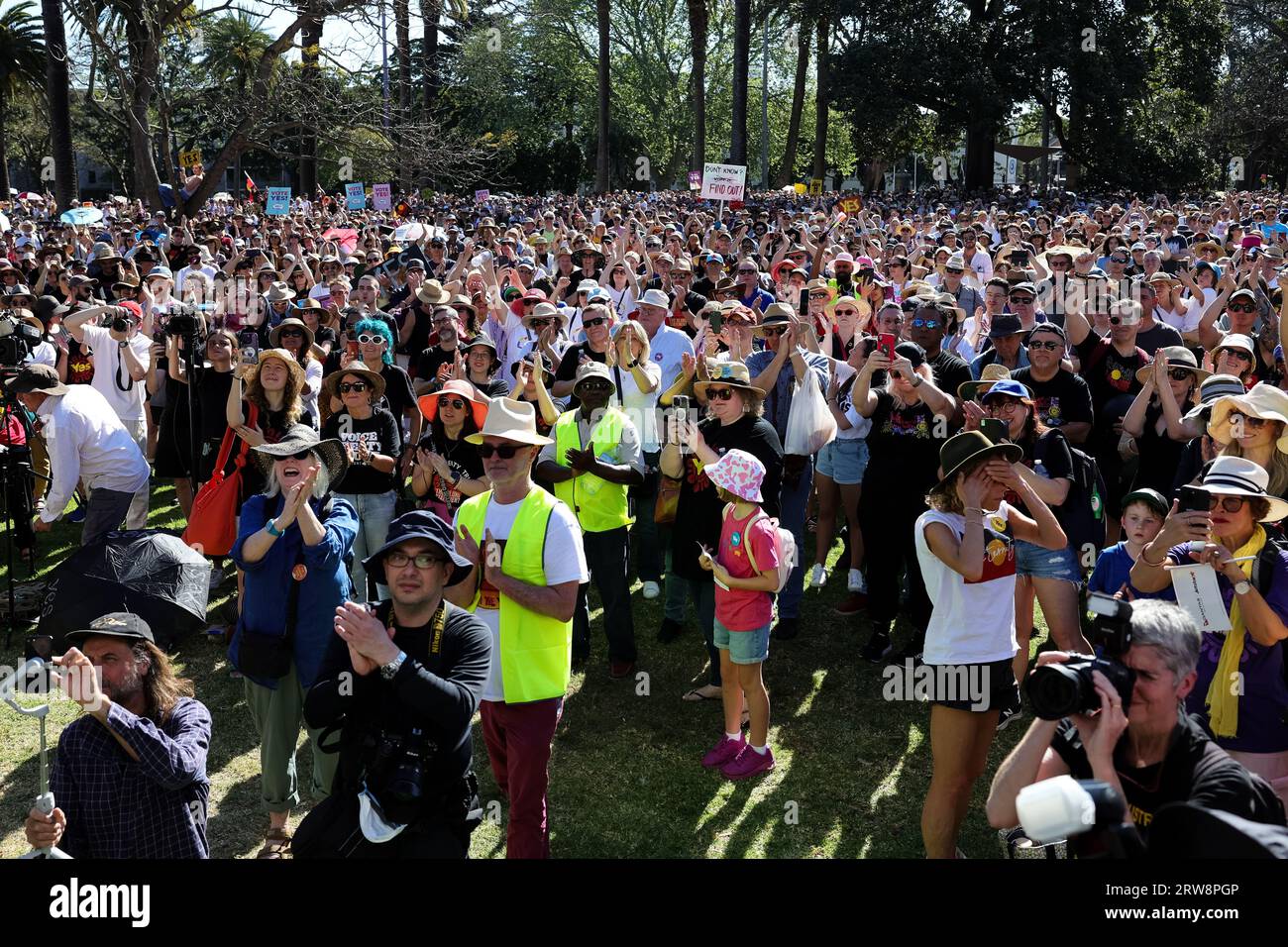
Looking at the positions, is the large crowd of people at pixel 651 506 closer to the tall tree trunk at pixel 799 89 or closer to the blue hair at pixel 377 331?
the blue hair at pixel 377 331

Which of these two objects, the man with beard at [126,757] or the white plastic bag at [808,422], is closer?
the man with beard at [126,757]

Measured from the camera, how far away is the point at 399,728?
337cm

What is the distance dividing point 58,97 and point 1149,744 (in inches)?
929

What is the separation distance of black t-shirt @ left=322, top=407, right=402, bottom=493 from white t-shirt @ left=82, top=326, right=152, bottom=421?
2.32 meters

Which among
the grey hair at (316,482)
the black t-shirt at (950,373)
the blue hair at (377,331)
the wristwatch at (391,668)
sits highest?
the blue hair at (377,331)

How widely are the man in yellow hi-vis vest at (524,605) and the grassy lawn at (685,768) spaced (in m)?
0.74

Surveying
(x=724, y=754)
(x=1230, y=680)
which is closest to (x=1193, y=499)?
(x=1230, y=680)

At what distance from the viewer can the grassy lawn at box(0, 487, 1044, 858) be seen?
5070 mm

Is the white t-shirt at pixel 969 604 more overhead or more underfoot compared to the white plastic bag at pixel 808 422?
more underfoot

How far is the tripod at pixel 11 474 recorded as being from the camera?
7316 millimetres

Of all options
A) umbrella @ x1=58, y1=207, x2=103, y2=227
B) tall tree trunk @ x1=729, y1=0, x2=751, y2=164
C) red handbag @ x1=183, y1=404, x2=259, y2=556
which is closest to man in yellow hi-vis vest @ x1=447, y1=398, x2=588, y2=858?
red handbag @ x1=183, y1=404, x2=259, y2=556

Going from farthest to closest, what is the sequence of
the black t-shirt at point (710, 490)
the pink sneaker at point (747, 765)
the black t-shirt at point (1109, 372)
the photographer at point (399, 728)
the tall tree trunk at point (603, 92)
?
the tall tree trunk at point (603, 92), the black t-shirt at point (1109, 372), the black t-shirt at point (710, 490), the pink sneaker at point (747, 765), the photographer at point (399, 728)

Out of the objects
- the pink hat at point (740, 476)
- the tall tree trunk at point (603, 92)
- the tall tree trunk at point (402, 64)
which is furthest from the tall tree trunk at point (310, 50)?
the tall tree trunk at point (603, 92)

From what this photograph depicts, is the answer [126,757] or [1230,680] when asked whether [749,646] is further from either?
[126,757]
